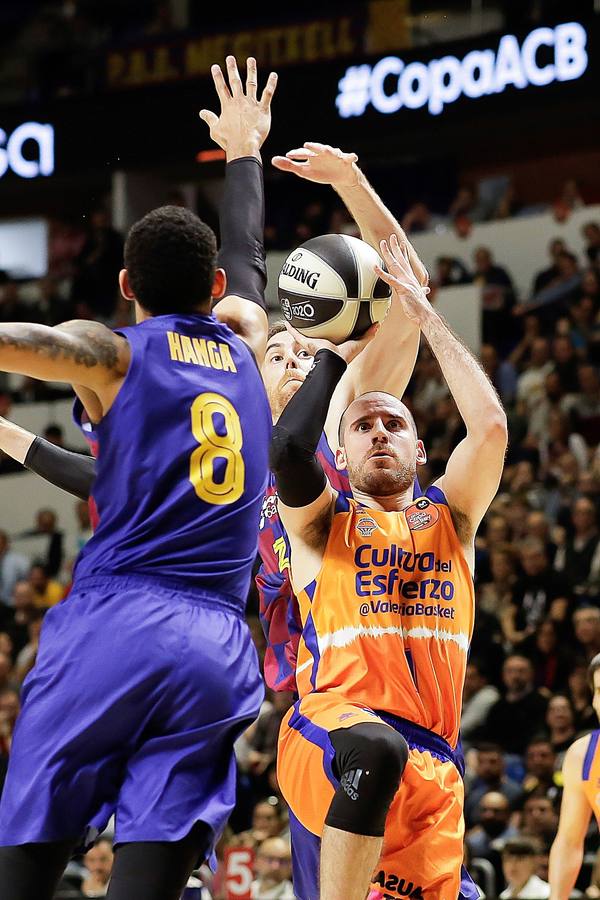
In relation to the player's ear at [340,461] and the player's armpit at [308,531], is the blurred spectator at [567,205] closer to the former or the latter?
the player's ear at [340,461]

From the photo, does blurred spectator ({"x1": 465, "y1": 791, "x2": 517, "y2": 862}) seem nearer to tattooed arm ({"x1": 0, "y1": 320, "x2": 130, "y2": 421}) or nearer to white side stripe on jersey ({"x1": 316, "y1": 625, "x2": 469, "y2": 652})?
white side stripe on jersey ({"x1": 316, "y1": 625, "x2": 469, "y2": 652})

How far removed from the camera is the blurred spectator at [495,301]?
16.6 metres

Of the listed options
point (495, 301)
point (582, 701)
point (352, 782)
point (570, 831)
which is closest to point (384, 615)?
point (352, 782)

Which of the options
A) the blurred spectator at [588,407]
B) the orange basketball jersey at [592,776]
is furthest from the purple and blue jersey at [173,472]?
the blurred spectator at [588,407]

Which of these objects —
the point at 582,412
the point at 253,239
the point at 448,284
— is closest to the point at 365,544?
the point at 253,239

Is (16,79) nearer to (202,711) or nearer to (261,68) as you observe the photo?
(261,68)

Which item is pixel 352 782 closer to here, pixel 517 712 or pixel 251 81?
pixel 251 81

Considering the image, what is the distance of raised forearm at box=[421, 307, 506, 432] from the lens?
16.6ft

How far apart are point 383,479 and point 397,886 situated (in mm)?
1440

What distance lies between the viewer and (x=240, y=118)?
481cm

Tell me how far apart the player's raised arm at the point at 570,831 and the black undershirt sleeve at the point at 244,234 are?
3.67 meters

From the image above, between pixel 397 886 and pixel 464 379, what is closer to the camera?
pixel 397 886

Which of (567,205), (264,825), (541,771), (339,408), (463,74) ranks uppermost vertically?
(463,74)

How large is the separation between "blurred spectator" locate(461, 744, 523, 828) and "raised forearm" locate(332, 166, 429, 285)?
5.67m
